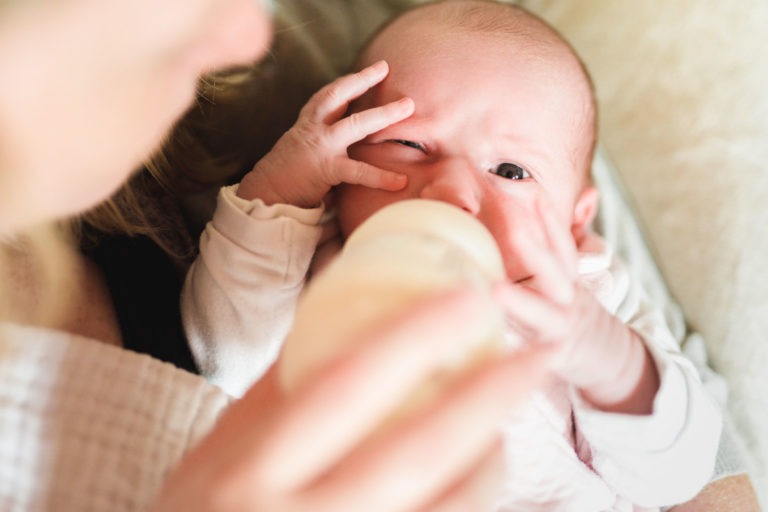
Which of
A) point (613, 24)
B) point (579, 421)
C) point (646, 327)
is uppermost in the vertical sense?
point (613, 24)

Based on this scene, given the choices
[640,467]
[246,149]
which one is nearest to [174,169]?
[246,149]

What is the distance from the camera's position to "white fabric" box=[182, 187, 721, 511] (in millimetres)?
827

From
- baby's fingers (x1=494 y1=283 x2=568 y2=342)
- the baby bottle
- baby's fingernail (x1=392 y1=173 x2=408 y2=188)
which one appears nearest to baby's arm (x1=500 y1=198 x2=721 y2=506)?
baby's fingers (x1=494 y1=283 x2=568 y2=342)

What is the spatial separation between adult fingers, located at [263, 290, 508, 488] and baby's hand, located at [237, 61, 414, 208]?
48cm

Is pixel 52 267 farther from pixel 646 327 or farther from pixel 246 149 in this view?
pixel 646 327

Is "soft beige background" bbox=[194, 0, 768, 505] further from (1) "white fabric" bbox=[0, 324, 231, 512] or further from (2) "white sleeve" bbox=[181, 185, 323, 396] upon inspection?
(1) "white fabric" bbox=[0, 324, 231, 512]

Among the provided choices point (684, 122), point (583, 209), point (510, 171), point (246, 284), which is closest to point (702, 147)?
point (684, 122)

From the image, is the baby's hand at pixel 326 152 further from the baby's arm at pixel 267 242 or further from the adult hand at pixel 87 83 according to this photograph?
the adult hand at pixel 87 83

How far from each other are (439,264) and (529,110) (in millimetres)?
511

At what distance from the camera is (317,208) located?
0.99 meters

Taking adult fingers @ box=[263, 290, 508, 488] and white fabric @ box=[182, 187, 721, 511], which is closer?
adult fingers @ box=[263, 290, 508, 488]

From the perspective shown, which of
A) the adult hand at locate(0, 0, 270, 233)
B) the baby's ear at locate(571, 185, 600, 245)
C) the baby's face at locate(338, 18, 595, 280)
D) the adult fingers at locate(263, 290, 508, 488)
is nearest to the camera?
the adult fingers at locate(263, 290, 508, 488)

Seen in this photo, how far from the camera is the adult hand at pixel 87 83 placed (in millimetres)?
542

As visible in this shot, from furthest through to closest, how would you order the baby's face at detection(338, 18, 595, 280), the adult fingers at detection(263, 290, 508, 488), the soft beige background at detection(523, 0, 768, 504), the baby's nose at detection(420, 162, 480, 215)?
1. the soft beige background at detection(523, 0, 768, 504)
2. the baby's face at detection(338, 18, 595, 280)
3. the baby's nose at detection(420, 162, 480, 215)
4. the adult fingers at detection(263, 290, 508, 488)
